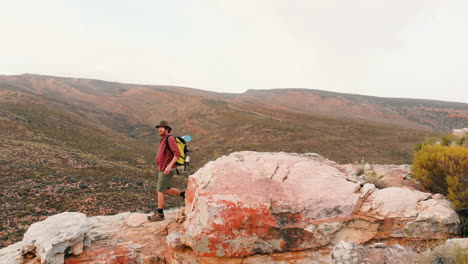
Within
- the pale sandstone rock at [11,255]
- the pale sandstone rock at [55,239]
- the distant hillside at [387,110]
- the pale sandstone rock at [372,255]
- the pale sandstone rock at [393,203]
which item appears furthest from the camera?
the distant hillside at [387,110]

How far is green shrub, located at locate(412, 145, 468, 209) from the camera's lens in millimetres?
5867

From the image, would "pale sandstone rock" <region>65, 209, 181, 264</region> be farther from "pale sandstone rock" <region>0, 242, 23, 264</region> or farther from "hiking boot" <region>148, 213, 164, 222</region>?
"pale sandstone rock" <region>0, 242, 23, 264</region>

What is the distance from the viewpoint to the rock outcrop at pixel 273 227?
5230 millimetres

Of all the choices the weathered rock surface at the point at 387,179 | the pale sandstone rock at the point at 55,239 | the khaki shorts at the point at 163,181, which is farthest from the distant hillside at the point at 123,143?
the weathered rock surface at the point at 387,179

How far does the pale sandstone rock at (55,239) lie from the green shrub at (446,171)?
8.99 m

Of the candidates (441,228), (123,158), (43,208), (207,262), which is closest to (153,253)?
(207,262)

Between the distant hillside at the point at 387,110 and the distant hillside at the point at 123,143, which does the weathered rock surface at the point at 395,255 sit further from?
the distant hillside at the point at 387,110

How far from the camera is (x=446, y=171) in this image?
A: 643 centimetres

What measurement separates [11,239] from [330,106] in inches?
4322

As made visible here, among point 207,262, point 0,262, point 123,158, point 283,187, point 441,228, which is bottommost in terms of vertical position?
point 123,158

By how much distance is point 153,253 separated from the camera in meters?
5.82

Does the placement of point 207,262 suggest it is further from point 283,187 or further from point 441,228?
point 441,228

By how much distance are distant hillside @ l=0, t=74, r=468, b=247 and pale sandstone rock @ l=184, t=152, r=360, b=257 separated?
9381 millimetres

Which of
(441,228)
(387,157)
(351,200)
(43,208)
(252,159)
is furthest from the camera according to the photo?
(387,157)
